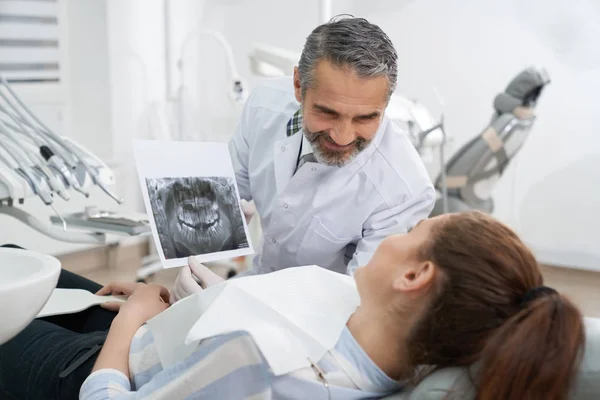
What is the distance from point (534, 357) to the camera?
871mm

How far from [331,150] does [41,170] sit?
73 cm

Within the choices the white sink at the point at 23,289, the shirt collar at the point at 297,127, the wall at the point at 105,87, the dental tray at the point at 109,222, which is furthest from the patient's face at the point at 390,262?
the wall at the point at 105,87

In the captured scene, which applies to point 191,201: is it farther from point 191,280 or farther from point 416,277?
point 416,277

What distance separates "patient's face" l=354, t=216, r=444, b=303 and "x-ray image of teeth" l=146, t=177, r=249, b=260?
0.49m

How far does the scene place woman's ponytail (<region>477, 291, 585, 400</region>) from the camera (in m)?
0.87

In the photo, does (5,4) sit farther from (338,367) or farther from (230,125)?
(338,367)

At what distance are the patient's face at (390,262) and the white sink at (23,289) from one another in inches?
19.2

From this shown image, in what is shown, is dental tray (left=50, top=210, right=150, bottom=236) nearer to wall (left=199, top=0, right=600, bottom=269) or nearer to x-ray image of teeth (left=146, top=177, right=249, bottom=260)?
x-ray image of teeth (left=146, top=177, right=249, bottom=260)

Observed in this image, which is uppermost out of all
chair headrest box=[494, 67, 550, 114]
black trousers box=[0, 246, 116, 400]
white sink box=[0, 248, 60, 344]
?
chair headrest box=[494, 67, 550, 114]

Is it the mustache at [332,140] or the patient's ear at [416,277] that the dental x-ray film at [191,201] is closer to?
the mustache at [332,140]

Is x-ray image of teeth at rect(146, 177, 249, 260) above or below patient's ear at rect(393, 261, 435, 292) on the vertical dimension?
below

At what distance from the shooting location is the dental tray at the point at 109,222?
5.70ft

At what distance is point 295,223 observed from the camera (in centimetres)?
167

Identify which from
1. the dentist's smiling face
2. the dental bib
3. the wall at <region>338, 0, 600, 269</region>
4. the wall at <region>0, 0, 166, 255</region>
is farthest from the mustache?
the wall at <region>338, 0, 600, 269</region>
